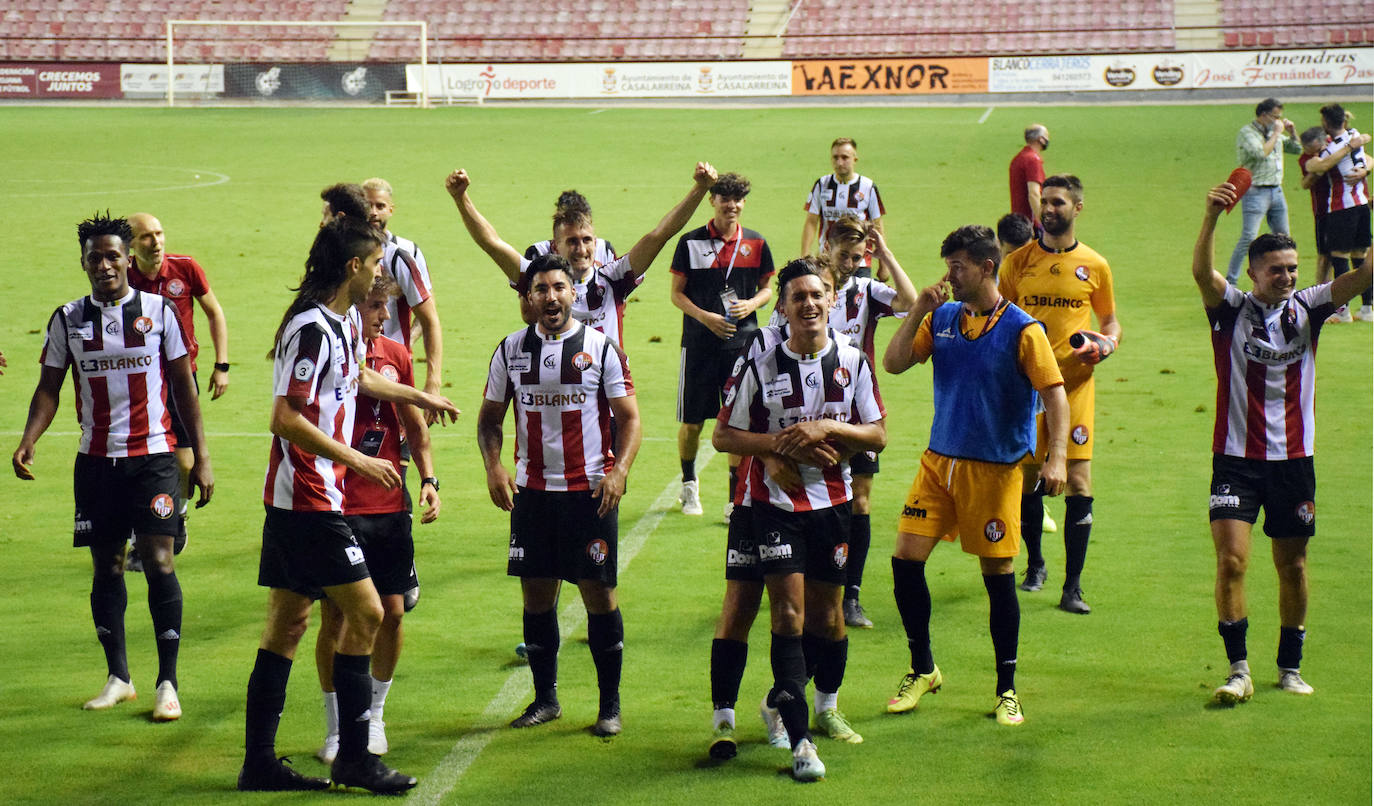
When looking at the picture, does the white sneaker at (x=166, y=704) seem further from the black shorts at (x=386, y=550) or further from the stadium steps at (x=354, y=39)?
the stadium steps at (x=354, y=39)

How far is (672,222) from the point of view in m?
8.09

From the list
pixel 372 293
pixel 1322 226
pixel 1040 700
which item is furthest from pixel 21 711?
pixel 1322 226

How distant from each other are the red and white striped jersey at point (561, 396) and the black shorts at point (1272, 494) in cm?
303

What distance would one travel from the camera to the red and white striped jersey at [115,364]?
7062mm

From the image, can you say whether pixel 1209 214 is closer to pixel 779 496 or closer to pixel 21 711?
pixel 779 496

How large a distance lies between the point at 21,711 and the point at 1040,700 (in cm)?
501

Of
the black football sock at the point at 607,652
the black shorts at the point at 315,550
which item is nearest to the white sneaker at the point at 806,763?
the black football sock at the point at 607,652

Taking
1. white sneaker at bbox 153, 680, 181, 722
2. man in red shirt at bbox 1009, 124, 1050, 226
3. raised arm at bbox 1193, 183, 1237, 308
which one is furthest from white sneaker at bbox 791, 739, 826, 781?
man in red shirt at bbox 1009, 124, 1050, 226

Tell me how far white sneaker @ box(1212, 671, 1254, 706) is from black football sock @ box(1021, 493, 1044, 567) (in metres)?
1.86

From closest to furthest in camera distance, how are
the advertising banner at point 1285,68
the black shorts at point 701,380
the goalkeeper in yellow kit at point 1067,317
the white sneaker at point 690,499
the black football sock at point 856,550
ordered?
the black football sock at point 856,550
the goalkeeper in yellow kit at point 1067,317
the black shorts at point 701,380
the white sneaker at point 690,499
the advertising banner at point 1285,68

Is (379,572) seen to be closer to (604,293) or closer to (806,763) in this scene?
(806,763)

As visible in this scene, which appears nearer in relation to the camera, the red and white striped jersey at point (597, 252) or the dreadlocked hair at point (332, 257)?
the dreadlocked hair at point (332, 257)

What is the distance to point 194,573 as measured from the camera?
30.8 feet

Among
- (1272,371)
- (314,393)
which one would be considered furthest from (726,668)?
(1272,371)
